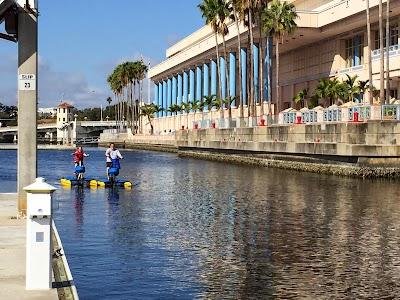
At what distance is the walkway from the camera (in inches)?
355

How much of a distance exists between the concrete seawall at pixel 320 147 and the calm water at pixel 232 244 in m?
10.4

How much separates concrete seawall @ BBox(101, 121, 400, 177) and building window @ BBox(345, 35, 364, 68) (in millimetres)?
14939

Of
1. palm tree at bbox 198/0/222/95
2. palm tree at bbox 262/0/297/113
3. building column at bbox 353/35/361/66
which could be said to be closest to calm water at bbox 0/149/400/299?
palm tree at bbox 262/0/297/113

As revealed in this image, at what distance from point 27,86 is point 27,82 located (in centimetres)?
9

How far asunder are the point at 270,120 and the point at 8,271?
4576 cm

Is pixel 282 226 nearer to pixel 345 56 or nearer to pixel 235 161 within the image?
pixel 235 161

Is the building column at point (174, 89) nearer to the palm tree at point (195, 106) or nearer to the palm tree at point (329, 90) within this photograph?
the palm tree at point (195, 106)

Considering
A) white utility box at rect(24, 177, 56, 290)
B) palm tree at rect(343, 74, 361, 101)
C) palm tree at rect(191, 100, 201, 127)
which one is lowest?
white utility box at rect(24, 177, 56, 290)

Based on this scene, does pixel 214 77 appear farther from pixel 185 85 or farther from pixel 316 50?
pixel 316 50

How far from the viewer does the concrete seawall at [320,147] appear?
38438mm

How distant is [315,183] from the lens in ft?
115

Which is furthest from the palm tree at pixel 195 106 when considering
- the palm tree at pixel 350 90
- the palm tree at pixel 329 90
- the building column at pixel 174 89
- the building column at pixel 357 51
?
the palm tree at pixel 350 90

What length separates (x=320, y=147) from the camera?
143 feet

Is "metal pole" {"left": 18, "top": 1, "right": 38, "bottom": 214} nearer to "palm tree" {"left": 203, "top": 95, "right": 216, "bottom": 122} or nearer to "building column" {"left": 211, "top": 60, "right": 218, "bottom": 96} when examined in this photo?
"palm tree" {"left": 203, "top": 95, "right": 216, "bottom": 122}
